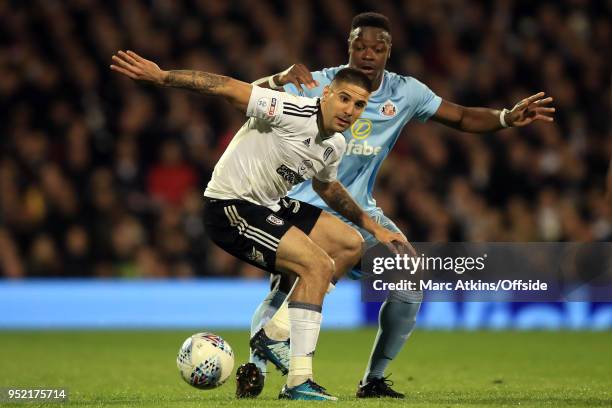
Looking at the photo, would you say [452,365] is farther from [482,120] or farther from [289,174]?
[289,174]

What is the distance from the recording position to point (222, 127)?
14875mm

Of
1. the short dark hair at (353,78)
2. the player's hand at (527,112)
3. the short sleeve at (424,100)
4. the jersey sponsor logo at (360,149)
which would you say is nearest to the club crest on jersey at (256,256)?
the short dark hair at (353,78)

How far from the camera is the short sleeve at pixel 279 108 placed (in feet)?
20.7

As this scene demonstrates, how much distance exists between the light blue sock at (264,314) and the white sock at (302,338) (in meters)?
0.62

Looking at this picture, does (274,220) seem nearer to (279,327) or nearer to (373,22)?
(279,327)

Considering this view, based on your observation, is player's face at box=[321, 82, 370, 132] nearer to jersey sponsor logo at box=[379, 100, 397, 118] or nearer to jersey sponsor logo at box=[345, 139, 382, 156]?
jersey sponsor logo at box=[345, 139, 382, 156]

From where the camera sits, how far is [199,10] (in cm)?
1602

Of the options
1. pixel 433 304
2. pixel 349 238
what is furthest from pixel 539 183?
pixel 349 238

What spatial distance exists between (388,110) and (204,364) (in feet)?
7.26

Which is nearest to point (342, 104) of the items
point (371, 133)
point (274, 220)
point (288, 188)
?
point (288, 188)

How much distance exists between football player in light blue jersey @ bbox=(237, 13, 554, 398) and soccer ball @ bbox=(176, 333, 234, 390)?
0.34 meters

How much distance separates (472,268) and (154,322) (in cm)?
735

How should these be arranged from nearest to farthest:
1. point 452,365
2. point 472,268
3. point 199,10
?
1. point 472,268
2. point 452,365
3. point 199,10

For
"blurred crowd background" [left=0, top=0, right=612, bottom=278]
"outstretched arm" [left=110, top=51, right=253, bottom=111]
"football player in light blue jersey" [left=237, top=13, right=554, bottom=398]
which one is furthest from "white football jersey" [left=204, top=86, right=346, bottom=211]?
"blurred crowd background" [left=0, top=0, right=612, bottom=278]
